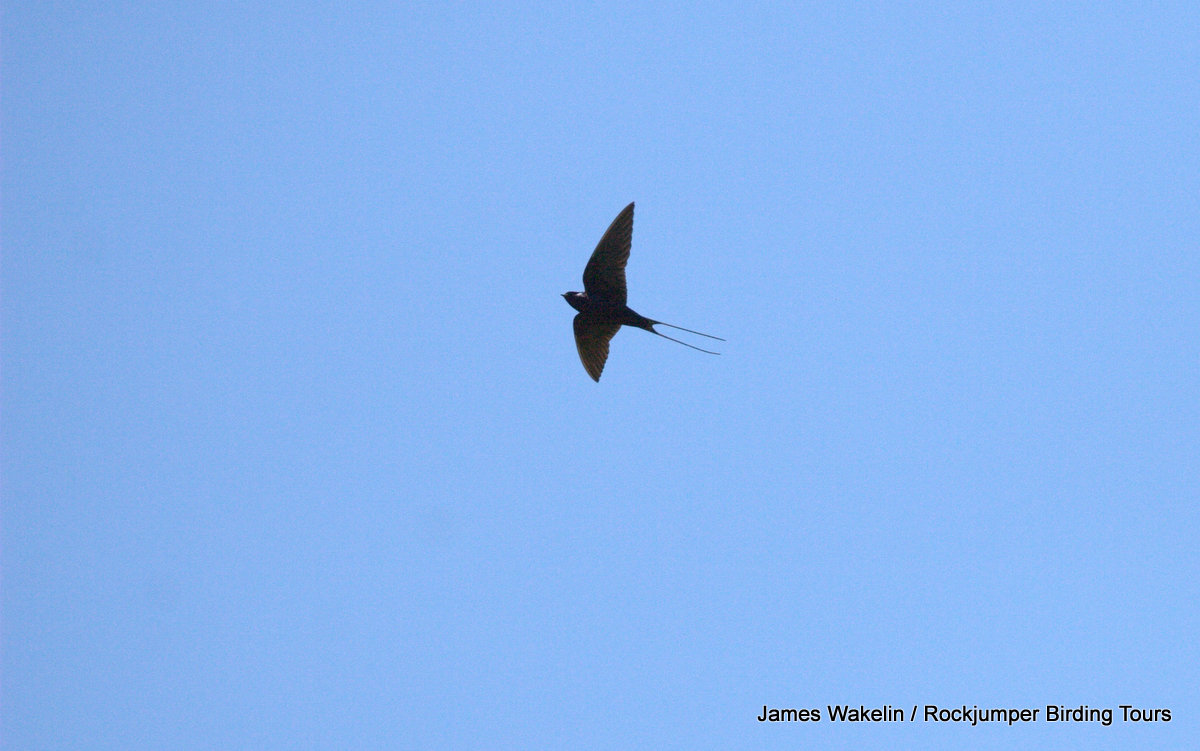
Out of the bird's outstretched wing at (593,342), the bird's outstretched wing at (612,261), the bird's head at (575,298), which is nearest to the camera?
the bird's outstretched wing at (612,261)

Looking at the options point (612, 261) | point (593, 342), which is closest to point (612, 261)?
point (612, 261)

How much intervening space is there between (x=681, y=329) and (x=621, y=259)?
89cm

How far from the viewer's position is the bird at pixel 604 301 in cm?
937

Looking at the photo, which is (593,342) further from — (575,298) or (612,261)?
(612,261)

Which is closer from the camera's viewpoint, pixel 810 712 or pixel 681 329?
pixel 681 329

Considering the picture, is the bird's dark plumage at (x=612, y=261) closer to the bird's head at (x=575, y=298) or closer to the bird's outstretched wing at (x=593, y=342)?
the bird's head at (x=575, y=298)

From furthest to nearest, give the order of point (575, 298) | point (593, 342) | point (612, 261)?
point (593, 342) → point (575, 298) → point (612, 261)

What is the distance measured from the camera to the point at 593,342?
10133mm

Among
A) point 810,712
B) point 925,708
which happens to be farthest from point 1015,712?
point 810,712

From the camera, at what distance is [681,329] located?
8.98 m

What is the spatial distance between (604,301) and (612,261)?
39cm

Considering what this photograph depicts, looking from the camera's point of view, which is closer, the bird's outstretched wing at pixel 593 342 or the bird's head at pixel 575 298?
the bird's head at pixel 575 298

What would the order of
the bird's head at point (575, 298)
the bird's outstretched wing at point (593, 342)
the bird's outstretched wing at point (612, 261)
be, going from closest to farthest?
the bird's outstretched wing at point (612, 261)
the bird's head at point (575, 298)
the bird's outstretched wing at point (593, 342)

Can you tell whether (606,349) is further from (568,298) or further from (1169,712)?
(1169,712)
